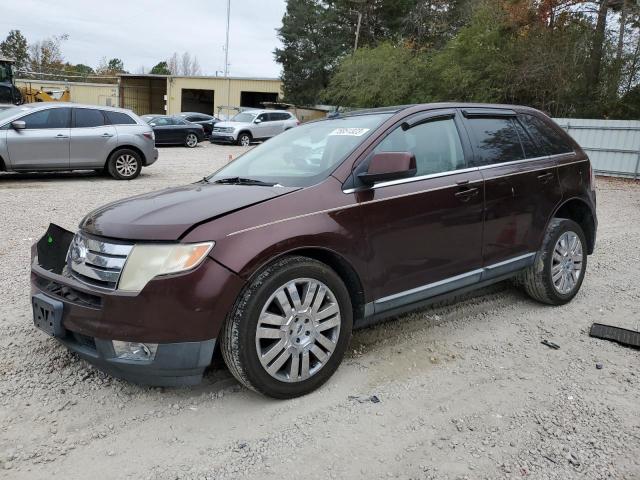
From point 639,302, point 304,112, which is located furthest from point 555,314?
point 304,112

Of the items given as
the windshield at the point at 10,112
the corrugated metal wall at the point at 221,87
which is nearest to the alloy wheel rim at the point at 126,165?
the windshield at the point at 10,112

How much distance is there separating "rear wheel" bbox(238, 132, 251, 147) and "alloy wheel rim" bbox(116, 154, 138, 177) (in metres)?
13.4

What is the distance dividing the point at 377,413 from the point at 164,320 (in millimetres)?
1281

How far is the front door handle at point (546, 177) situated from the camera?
14.6 feet

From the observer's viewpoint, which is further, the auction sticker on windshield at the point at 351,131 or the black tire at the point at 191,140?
the black tire at the point at 191,140

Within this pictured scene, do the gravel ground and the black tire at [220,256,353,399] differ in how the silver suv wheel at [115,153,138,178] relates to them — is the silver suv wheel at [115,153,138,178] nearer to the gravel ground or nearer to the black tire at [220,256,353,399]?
the gravel ground

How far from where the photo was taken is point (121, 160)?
38.6 ft

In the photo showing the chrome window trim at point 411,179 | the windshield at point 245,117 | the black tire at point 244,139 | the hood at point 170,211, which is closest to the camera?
the hood at point 170,211

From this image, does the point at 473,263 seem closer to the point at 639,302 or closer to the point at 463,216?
the point at 463,216

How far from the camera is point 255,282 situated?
2863 mm

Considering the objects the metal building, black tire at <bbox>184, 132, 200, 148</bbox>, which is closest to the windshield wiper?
black tire at <bbox>184, 132, 200, 148</bbox>

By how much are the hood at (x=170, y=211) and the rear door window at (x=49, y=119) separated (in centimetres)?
835

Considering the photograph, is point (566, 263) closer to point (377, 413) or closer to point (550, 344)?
point (550, 344)

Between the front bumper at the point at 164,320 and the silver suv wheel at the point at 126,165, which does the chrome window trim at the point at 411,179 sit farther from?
the silver suv wheel at the point at 126,165
